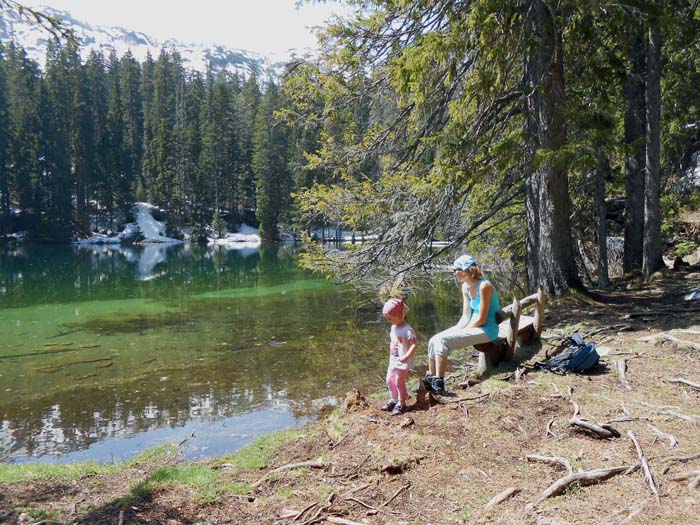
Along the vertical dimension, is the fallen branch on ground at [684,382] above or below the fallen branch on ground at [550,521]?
above

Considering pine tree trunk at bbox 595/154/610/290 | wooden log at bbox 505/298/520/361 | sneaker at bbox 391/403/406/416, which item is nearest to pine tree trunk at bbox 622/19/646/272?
pine tree trunk at bbox 595/154/610/290

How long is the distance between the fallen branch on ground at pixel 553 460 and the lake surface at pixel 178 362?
4.39m

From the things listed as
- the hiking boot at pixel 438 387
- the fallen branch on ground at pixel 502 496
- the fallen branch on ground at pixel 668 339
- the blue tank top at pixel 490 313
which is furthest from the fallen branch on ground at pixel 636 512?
the fallen branch on ground at pixel 668 339

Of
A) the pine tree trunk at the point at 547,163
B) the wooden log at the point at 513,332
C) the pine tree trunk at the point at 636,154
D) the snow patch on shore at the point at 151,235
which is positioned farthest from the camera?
the snow patch on shore at the point at 151,235

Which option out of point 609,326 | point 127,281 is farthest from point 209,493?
point 127,281

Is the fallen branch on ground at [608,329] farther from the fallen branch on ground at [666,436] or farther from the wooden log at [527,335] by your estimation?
the fallen branch on ground at [666,436]

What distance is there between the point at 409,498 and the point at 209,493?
167cm

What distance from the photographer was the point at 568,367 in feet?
18.0

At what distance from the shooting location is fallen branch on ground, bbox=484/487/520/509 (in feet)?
11.1

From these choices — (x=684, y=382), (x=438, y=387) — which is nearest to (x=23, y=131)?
(x=438, y=387)

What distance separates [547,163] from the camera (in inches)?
339

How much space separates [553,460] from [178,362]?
952 cm

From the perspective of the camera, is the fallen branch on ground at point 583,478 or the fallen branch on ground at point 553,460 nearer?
the fallen branch on ground at point 583,478

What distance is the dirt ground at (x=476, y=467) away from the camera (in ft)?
10.8
